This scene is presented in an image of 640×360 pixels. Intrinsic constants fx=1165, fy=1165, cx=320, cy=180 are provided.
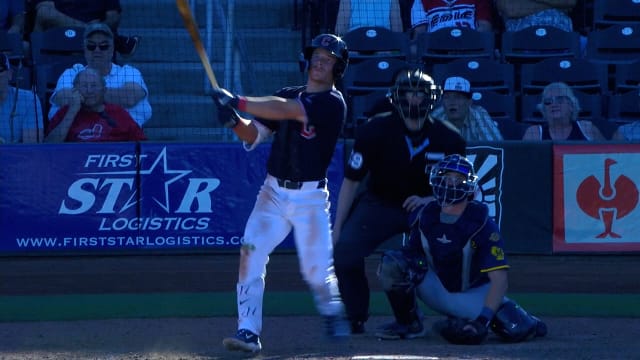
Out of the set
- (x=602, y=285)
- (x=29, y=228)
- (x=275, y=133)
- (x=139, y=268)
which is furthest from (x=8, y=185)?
(x=602, y=285)

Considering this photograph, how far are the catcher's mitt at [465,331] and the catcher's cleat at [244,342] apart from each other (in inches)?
41.7

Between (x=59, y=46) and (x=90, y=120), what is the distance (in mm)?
1523

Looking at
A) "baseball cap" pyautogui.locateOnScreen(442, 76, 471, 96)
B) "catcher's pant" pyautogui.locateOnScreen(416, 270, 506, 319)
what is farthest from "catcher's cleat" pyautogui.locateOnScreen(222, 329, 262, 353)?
"baseball cap" pyautogui.locateOnScreen(442, 76, 471, 96)

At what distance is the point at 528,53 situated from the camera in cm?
1137

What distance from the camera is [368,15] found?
38.0 feet

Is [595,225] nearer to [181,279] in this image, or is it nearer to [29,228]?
[181,279]

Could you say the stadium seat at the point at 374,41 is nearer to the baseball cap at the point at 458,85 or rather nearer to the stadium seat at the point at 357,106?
the stadium seat at the point at 357,106

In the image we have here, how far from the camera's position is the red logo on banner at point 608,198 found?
376 inches

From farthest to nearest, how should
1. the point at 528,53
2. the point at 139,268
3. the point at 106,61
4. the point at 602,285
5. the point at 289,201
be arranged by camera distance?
the point at 528,53 < the point at 106,61 < the point at 139,268 < the point at 602,285 < the point at 289,201

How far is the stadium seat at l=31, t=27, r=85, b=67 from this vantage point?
11258 millimetres

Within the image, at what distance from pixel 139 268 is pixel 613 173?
12.9 ft

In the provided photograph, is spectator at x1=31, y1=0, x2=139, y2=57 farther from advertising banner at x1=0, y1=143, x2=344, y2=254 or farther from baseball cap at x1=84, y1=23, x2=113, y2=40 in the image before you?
advertising banner at x1=0, y1=143, x2=344, y2=254

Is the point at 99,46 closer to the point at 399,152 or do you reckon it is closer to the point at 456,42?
the point at 456,42

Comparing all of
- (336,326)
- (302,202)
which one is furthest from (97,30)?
(336,326)
